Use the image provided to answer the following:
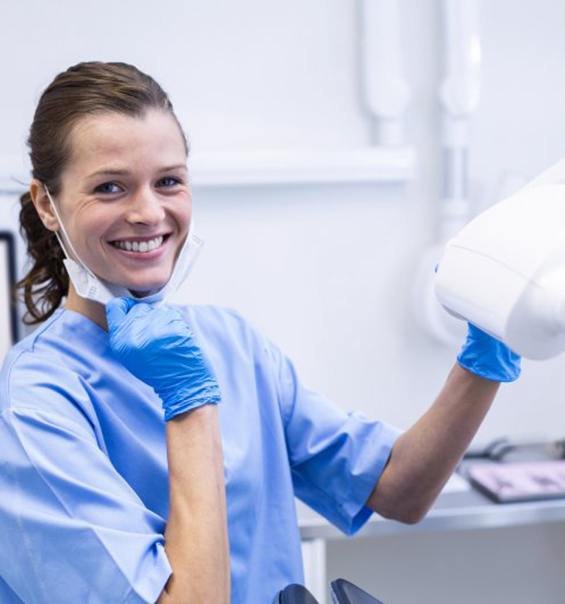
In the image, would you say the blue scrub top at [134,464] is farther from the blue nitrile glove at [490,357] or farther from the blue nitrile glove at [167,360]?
the blue nitrile glove at [490,357]

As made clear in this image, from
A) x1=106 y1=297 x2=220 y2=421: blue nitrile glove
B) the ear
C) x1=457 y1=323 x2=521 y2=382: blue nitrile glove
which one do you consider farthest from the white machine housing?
the ear

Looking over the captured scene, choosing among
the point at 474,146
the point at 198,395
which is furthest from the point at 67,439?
the point at 474,146

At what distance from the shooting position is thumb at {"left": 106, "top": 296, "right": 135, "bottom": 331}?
1030 mm

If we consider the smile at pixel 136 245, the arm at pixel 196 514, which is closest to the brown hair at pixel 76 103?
the smile at pixel 136 245

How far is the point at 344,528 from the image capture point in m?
1.27

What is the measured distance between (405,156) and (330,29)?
309mm

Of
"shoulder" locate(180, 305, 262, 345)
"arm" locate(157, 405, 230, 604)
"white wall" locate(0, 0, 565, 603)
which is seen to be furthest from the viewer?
"white wall" locate(0, 0, 565, 603)

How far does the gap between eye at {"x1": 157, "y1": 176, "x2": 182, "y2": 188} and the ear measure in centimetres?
14

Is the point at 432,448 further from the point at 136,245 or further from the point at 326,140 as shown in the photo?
the point at 326,140

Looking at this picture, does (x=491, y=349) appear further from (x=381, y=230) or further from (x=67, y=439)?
(x=381, y=230)

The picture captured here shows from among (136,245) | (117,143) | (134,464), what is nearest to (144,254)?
(136,245)

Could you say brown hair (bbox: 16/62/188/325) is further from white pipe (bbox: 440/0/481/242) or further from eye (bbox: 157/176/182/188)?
white pipe (bbox: 440/0/481/242)

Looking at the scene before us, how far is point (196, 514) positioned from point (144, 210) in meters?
0.37

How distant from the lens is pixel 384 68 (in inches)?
71.5
